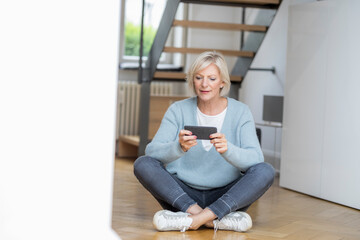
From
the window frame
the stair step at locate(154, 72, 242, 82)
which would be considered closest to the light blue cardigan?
the stair step at locate(154, 72, 242, 82)

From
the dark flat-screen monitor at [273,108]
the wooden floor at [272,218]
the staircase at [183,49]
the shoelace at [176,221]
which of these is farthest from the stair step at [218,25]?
the shoelace at [176,221]

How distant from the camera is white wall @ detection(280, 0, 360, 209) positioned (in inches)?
144

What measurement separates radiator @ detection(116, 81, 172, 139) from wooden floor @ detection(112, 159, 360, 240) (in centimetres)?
215

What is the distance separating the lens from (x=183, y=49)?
16.0 ft

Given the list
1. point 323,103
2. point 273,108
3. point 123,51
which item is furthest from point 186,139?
point 123,51

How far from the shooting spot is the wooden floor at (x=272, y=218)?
8.89 ft

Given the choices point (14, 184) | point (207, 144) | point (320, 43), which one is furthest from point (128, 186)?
point (14, 184)

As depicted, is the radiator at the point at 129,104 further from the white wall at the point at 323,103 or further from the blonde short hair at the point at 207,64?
the blonde short hair at the point at 207,64

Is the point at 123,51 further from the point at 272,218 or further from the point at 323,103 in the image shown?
the point at 272,218

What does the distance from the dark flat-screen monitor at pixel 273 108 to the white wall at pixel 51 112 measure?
339 cm

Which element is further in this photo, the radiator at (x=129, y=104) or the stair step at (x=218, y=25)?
the radiator at (x=129, y=104)

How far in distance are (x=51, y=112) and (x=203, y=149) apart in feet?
4.99

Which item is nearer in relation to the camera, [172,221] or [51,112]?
[51,112]

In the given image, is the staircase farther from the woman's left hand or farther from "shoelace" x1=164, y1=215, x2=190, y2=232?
"shoelace" x1=164, y1=215, x2=190, y2=232
